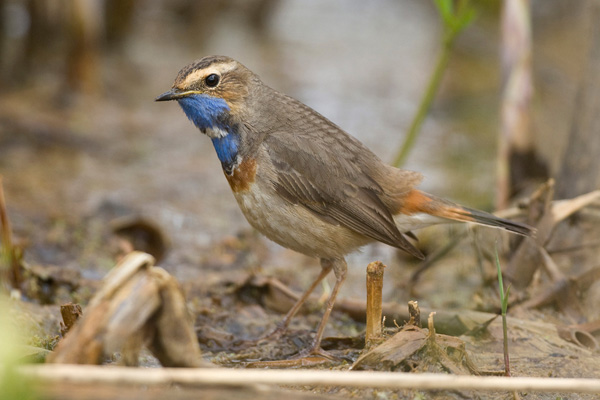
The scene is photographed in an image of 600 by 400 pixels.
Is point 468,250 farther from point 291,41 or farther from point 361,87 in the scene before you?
point 291,41

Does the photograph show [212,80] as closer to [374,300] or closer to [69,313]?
[69,313]

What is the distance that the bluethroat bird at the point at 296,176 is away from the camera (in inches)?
190

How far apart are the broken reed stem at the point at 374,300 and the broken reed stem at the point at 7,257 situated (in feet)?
8.32

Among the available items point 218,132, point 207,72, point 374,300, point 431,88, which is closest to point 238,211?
point 431,88

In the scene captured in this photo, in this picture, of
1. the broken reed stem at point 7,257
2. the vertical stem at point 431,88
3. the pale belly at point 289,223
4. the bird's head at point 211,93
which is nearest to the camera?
the pale belly at point 289,223

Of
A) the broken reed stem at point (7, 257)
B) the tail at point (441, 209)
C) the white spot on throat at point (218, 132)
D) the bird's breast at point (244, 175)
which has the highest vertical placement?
the white spot on throat at point (218, 132)

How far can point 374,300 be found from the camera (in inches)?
151

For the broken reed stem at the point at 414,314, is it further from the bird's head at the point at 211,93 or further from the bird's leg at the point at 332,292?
the bird's head at the point at 211,93

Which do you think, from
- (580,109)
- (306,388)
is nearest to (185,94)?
(306,388)

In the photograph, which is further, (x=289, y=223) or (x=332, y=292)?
(x=332, y=292)

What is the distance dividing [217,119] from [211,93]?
169 millimetres

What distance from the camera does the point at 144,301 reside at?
2.76m

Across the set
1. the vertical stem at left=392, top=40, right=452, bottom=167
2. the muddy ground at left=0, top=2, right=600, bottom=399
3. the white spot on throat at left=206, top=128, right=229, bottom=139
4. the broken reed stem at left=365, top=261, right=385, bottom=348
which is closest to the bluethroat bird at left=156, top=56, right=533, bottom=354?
the white spot on throat at left=206, top=128, right=229, bottom=139

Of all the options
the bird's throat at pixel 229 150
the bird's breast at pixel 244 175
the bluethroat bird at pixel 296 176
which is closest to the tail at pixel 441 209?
the bluethroat bird at pixel 296 176
